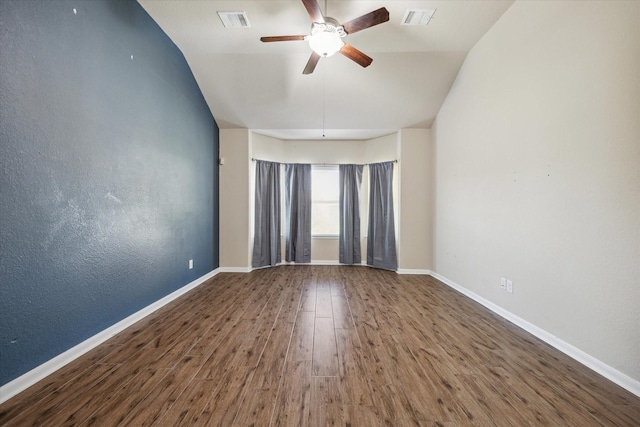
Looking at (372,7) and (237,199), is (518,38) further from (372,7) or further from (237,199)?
(237,199)

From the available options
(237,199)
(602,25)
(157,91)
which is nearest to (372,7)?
(602,25)

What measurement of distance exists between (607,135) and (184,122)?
408cm

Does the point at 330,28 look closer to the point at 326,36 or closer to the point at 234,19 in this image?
the point at 326,36

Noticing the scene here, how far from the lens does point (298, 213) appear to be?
4773mm

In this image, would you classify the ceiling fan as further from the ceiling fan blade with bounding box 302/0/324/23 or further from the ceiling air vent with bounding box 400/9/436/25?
the ceiling air vent with bounding box 400/9/436/25

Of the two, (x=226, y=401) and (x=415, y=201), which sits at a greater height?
(x=415, y=201)

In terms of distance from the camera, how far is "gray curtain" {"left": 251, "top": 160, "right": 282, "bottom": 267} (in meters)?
4.43

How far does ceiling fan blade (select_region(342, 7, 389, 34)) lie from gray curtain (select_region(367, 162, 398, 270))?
2643 millimetres

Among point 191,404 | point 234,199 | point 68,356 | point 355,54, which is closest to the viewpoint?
point 191,404

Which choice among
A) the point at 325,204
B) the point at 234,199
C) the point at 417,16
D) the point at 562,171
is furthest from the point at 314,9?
the point at 325,204

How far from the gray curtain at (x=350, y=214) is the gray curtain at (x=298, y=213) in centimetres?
66

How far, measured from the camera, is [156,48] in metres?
2.62

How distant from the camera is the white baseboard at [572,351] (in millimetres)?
1499

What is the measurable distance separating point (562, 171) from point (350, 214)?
3.13 metres
